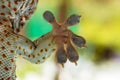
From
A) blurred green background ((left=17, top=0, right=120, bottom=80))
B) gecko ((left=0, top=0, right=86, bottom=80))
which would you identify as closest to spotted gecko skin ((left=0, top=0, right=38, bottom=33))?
gecko ((left=0, top=0, right=86, bottom=80))

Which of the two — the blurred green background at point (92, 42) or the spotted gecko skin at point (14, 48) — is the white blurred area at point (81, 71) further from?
the spotted gecko skin at point (14, 48)

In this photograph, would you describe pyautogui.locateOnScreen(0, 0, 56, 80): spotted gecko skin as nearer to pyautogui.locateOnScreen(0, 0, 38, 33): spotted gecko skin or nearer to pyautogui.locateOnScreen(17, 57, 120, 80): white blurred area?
pyautogui.locateOnScreen(0, 0, 38, 33): spotted gecko skin

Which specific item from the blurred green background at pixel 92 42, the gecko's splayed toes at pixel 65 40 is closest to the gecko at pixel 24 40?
the gecko's splayed toes at pixel 65 40

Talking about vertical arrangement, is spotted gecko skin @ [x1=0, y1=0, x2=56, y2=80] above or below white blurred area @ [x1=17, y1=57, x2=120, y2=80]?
above

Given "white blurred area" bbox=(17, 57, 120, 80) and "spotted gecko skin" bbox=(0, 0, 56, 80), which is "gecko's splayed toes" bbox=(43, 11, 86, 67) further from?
"white blurred area" bbox=(17, 57, 120, 80)

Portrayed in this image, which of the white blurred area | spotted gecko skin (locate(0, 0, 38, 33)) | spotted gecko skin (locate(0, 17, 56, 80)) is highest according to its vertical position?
spotted gecko skin (locate(0, 0, 38, 33))

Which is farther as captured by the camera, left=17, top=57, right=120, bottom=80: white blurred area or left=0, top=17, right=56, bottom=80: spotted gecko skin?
left=17, top=57, right=120, bottom=80: white blurred area

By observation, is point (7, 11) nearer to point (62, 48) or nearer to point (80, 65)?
point (62, 48)
